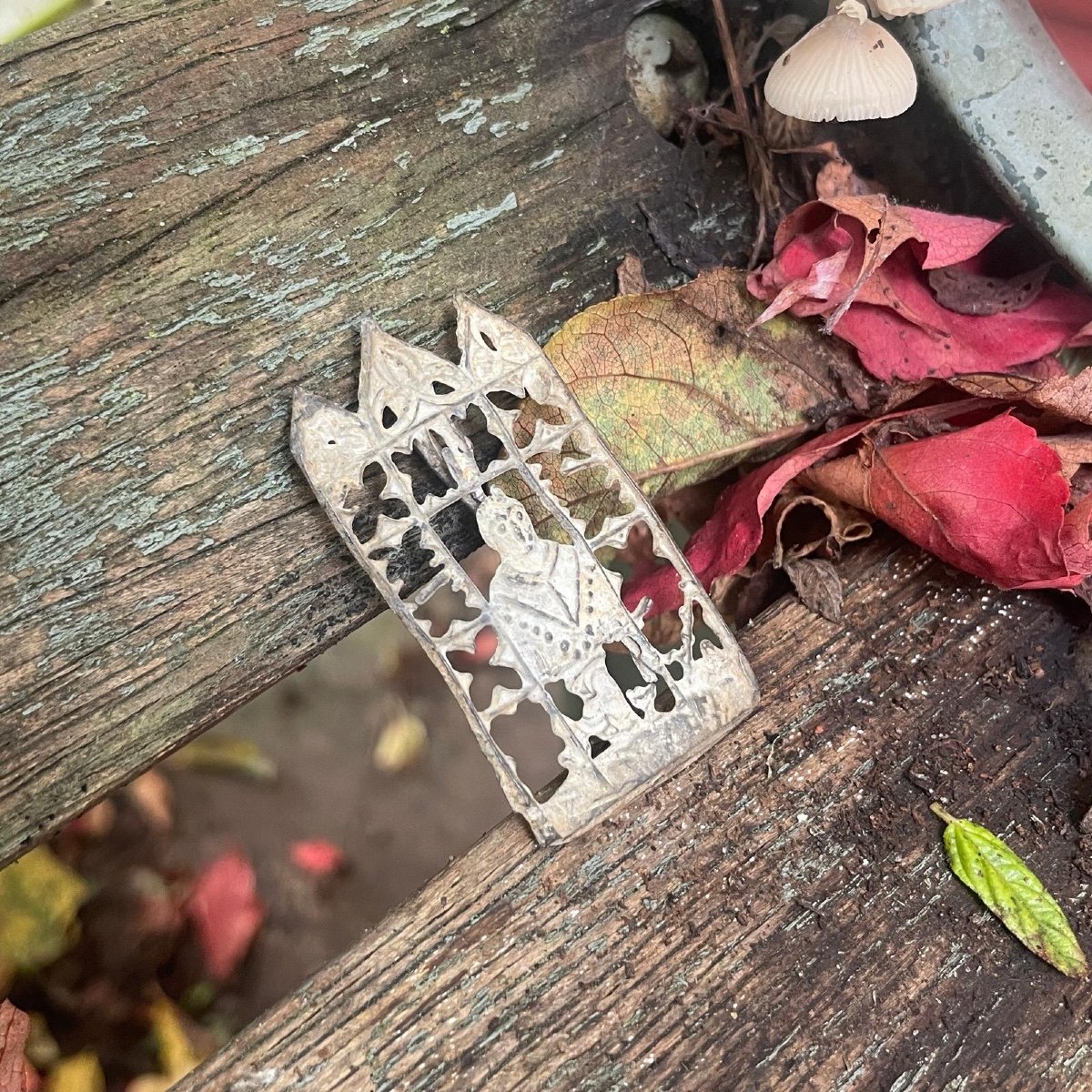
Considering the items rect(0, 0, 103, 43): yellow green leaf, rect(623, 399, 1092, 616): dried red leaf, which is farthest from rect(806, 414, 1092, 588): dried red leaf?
rect(0, 0, 103, 43): yellow green leaf

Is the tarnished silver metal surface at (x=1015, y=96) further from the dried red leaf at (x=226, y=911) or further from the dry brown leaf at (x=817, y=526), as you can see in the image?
the dried red leaf at (x=226, y=911)

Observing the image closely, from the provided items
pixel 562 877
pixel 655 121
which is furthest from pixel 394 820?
pixel 655 121

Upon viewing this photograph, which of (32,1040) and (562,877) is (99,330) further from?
(32,1040)

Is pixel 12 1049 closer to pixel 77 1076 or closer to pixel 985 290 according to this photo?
pixel 77 1076

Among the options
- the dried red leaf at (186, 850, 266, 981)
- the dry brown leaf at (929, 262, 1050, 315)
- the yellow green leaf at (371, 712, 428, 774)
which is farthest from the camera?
the yellow green leaf at (371, 712, 428, 774)

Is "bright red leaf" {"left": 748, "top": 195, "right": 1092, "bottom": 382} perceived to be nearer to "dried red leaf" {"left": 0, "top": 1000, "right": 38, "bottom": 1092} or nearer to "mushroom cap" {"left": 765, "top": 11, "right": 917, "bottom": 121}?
"mushroom cap" {"left": 765, "top": 11, "right": 917, "bottom": 121}
